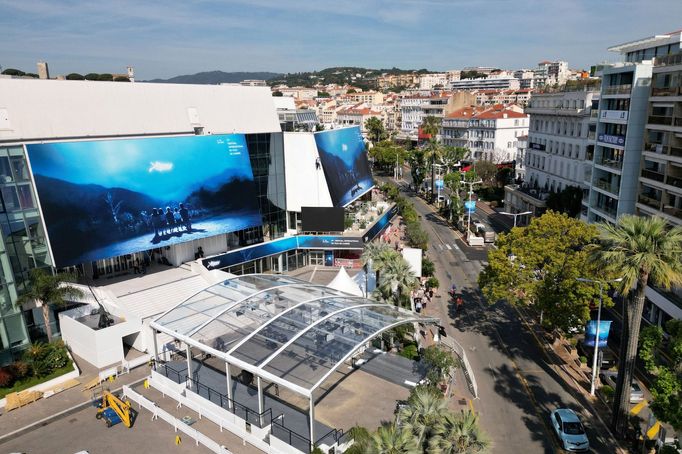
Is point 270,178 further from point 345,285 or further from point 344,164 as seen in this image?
point 345,285

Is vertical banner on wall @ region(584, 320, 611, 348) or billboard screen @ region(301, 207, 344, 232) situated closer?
vertical banner on wall @ region(584, 320, 611, 348)

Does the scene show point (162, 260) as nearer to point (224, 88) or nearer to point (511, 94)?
point (224, 88)

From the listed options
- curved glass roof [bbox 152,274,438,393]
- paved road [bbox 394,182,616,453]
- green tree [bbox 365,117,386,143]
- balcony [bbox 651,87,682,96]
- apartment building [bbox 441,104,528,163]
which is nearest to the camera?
curved glass roof [bbox 152,274,438,393]

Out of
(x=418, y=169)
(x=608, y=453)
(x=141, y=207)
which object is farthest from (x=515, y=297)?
(x=418, y=169)

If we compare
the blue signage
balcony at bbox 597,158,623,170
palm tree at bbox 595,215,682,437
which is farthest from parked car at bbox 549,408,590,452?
the blue signage

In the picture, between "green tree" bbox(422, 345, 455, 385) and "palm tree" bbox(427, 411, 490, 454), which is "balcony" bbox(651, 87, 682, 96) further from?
"palm tree" bbox(427, 411, 490, 454)

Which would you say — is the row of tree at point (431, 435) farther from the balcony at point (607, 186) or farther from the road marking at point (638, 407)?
the balcony at point (607, 186)
